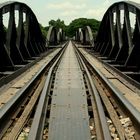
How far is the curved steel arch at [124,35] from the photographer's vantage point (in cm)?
1370

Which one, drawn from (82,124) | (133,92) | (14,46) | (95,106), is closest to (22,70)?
(14,46)

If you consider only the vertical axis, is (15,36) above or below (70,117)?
above

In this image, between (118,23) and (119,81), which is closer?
(119,81)

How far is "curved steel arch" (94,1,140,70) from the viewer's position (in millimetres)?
13696

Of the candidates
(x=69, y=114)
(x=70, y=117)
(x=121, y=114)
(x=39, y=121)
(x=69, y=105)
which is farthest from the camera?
(x=69, y=105)

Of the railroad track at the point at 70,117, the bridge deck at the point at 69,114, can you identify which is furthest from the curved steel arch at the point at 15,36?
the railroad track at the point at 70,117

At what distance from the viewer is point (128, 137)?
559 cm

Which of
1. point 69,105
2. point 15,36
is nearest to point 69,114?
point 69,105

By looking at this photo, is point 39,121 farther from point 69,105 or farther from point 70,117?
point 69,105

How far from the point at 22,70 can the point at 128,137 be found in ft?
27.5

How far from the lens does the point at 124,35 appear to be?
17078mm

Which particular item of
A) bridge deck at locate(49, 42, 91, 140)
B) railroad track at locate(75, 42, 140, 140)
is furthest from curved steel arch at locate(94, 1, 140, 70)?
railroad track at locate(75, 42, 140, 140)

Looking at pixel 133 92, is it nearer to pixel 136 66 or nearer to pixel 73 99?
pixel 73 99

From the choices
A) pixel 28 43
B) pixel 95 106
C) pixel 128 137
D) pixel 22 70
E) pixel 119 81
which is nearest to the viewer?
pixel 128 137
